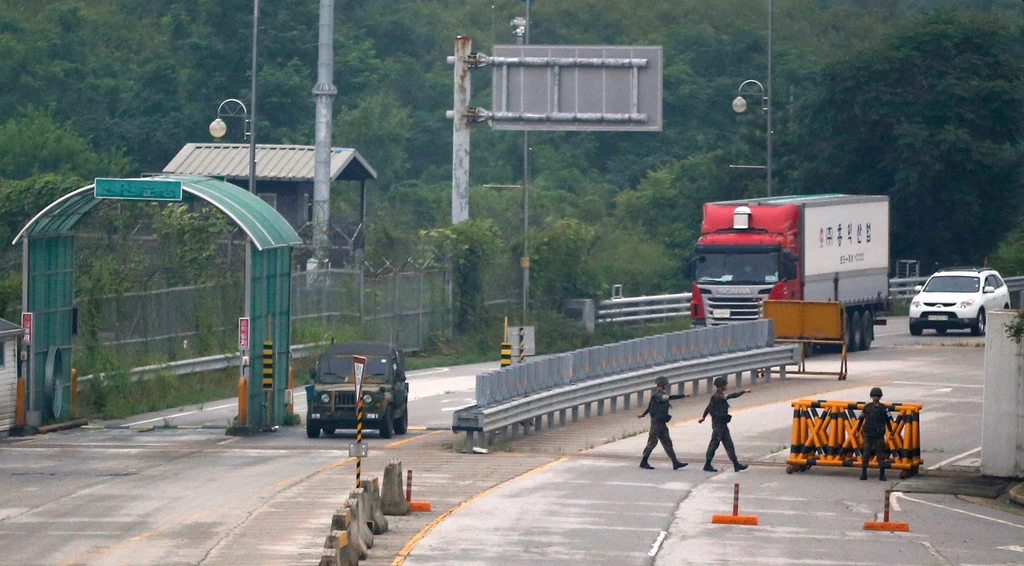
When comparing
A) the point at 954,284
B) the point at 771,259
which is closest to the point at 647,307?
the point at 954,284

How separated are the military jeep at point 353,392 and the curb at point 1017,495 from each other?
1045cm

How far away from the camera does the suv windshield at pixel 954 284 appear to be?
4547 cm

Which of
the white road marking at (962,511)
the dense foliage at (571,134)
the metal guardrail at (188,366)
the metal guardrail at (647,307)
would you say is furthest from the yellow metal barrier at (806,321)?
the white road marking at (962,511)

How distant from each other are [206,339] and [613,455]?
1539 centimetres

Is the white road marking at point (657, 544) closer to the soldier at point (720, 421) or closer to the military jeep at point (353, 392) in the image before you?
the soldier at point (720, 421)

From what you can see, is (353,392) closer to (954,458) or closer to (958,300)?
(954,458)

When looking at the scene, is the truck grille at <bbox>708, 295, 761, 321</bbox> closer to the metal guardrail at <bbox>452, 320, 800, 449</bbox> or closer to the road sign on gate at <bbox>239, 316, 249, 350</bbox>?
the metal guardrail at <bbox>452, 320, 800, 449</bbox>

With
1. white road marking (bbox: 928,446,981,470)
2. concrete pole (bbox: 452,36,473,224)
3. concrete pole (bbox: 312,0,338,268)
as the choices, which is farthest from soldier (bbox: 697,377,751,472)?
concrete pole (bbox: 312,0,338,268)

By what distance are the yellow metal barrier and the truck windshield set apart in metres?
1.78

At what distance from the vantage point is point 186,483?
22.9 meters

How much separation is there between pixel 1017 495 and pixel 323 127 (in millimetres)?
28991

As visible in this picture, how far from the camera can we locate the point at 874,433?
23688 mm

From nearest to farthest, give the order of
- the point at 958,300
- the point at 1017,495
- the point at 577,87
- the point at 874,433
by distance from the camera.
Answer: the point at 1017,495, the point at 874,433, the point at 577,87, the point at 958,300

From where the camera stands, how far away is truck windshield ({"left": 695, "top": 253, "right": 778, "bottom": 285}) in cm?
4000
